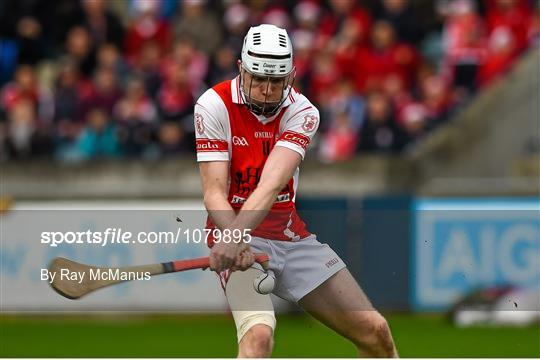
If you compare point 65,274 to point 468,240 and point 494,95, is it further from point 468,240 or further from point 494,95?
point 494,95

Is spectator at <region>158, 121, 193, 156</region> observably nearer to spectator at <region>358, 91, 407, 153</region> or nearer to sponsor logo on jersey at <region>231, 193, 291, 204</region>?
spectator at <region>358, 91, 407, 153</region>

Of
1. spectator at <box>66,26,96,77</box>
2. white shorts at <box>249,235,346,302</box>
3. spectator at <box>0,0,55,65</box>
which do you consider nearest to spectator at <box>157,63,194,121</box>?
spectator at <box>66,26,96,77</box>

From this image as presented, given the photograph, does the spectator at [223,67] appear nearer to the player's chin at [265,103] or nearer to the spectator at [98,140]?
the spectator at [98,140]

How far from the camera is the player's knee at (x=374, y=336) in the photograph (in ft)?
24.8

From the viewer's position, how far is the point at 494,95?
16625 mm

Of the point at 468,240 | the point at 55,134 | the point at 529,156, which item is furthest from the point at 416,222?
the point at 55,134

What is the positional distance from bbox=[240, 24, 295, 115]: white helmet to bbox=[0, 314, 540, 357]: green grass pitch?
4.32 meters

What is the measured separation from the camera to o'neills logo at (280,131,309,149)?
7.40 metres

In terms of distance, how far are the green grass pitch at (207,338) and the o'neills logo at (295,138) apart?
159 inches

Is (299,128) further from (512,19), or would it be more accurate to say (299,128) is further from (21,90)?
(21,90)

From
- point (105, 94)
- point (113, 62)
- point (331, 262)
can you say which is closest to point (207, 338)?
point (105, 94)

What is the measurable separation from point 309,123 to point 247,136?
341 millimetres

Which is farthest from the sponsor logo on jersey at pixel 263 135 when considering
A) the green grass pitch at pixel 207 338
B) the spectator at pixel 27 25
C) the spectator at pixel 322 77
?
the spectator at pixel 27 25

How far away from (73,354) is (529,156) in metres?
6.59
